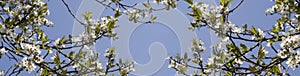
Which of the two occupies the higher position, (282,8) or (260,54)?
(282,8)

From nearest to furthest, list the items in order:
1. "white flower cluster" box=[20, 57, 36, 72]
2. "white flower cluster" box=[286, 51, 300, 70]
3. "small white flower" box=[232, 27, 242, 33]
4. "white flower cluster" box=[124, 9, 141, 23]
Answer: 1. "white flower cluster" box=[286, 51, 300, 70]
2. "white flower cluster" box=[20, 57, 36, 72]
3. "small white flower" box=[232, 27, 242, 33]
4. "white flower cluster" box=[124, 9, 141, 23]

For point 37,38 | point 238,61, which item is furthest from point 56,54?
point 238,61

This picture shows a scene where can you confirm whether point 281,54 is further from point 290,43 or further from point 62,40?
point 62,40

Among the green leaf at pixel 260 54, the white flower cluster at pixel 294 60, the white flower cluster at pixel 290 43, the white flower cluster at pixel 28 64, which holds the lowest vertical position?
the white flower cluster at pixel 28 64

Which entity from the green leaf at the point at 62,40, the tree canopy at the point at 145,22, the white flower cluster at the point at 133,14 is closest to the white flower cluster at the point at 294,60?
the tree canopy at the point at 145,22

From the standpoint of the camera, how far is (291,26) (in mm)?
1587

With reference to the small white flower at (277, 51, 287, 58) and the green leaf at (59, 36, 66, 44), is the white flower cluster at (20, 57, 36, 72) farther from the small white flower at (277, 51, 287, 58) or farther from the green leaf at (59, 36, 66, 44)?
the small white flower at (277, 51, 287, 58)

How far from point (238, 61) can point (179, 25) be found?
1.03 feet

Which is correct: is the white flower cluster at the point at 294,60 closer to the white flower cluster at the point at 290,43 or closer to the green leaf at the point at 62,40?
the white flower cluster at the point at 290,43

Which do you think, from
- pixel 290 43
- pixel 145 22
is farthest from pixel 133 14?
pixel 290 43

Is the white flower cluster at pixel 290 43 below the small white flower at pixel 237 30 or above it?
below

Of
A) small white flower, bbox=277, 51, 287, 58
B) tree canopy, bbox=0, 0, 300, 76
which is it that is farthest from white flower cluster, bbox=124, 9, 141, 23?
small white flower, bbox=277, 51, 287, 58

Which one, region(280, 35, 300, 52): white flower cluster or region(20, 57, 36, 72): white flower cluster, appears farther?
region(20, 57, 36, 72): white flower cluster

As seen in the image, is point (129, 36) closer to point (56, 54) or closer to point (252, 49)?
point (56, 54)
